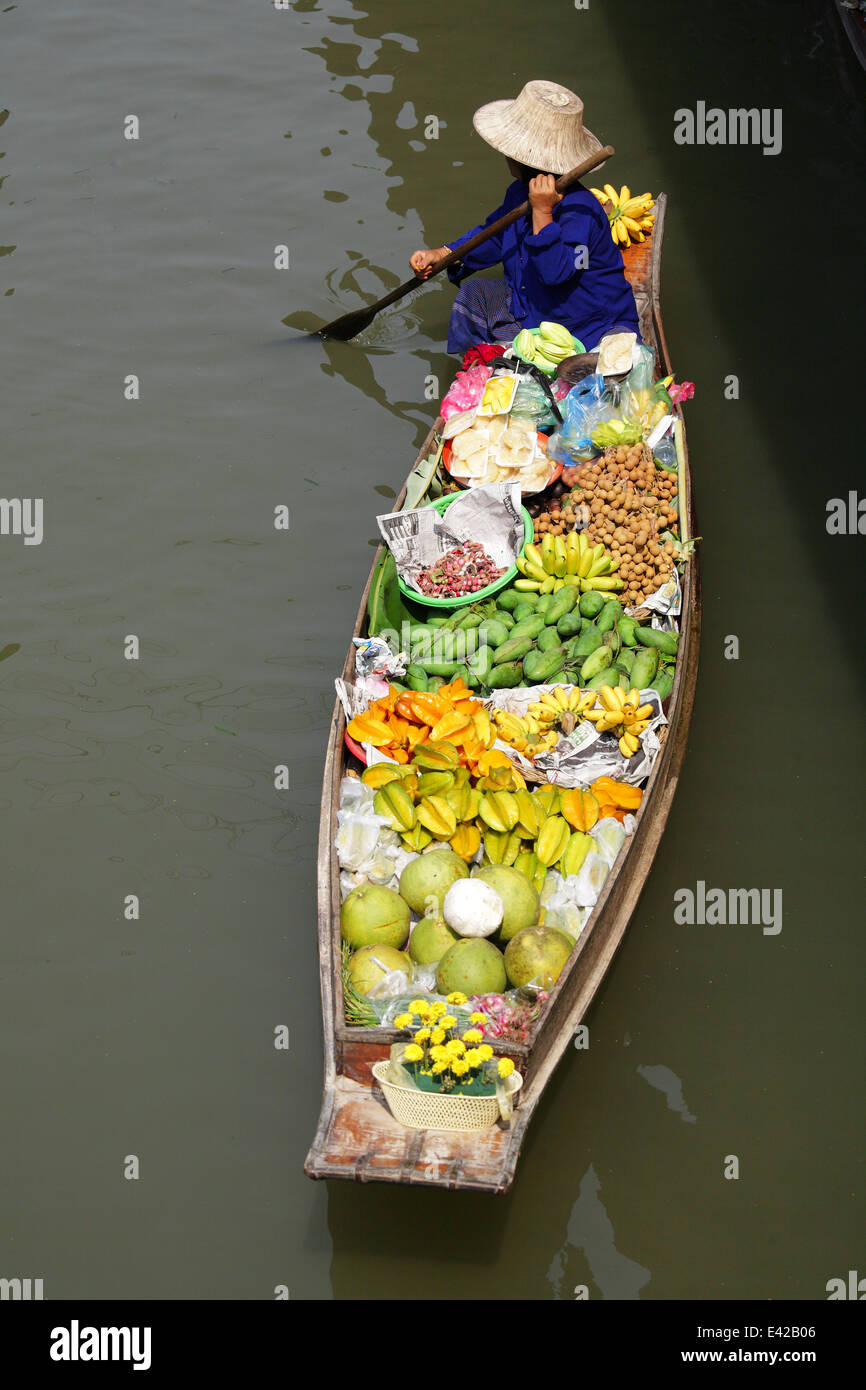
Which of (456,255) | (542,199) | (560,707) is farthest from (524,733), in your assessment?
(456,255)

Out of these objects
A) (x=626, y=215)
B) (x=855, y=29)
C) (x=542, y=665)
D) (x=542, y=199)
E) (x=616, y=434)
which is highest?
(x=855, y=29)

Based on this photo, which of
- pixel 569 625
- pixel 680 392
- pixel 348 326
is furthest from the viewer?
Answer: pixel 348 326

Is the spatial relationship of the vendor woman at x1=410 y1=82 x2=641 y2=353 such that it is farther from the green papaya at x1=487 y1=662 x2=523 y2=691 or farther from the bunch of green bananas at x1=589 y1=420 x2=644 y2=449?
the green papaya at x1=487 y1=662 x2=523 y2=691

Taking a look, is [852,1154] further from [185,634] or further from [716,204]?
[716,204]

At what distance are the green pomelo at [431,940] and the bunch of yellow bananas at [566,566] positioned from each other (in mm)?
1730

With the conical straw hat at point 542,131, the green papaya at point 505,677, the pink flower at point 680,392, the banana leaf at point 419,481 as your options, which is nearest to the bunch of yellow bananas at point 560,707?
the green papaya at point 505,677

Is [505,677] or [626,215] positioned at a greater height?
[626,215]

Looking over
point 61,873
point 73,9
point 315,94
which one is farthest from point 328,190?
point 61,873

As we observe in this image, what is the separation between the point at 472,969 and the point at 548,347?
3.43 metres

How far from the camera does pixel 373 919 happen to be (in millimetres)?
3902

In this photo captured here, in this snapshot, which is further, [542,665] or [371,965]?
[542,665]

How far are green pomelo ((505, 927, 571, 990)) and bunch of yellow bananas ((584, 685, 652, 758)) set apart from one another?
2.83 ft

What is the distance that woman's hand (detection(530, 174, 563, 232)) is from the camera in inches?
227

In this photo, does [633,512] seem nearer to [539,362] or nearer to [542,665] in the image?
[542,665]
